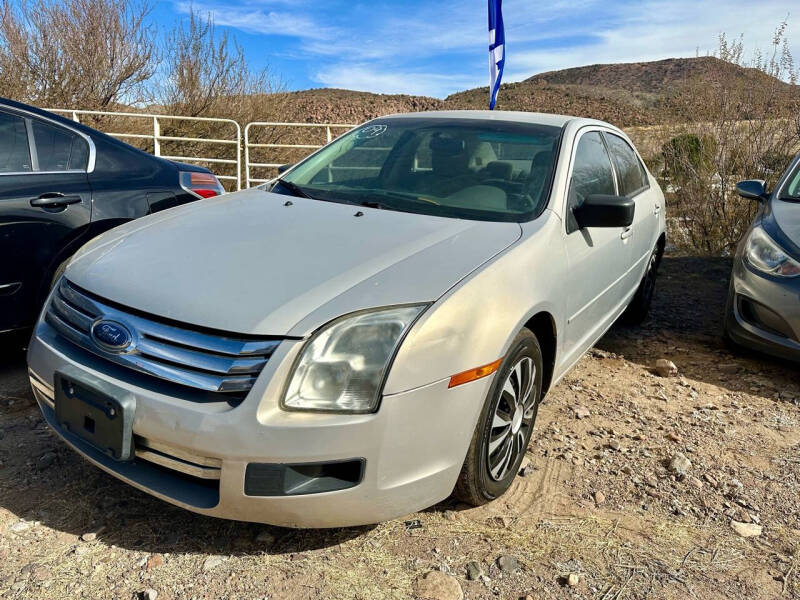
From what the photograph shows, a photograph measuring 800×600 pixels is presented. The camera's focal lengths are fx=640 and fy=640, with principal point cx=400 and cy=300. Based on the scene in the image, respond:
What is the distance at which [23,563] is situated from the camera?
207 centimetres

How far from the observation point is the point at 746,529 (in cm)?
252

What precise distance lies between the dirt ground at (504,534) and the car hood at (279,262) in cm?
82

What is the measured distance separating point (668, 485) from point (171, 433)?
2105 mm

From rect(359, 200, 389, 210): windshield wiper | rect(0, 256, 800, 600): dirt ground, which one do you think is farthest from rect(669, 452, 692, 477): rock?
rect(359, 200, 389, 210): windshield wiper

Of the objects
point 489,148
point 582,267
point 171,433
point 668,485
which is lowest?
point 668,485

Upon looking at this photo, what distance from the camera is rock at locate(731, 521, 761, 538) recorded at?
2.49m

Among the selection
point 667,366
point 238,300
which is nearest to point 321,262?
point 238,300

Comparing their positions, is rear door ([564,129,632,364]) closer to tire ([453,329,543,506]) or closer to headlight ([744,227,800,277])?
tire ([453,329,543,506])

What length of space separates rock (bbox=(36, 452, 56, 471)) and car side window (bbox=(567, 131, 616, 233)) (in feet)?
Answer: 8.12

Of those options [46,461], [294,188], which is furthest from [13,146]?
[46,461]

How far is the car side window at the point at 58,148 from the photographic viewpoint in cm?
360

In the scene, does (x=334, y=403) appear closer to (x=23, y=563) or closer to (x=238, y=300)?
(x=238, y=300)

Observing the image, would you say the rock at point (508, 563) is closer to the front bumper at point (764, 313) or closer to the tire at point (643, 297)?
the front bumper at point (764, 313)

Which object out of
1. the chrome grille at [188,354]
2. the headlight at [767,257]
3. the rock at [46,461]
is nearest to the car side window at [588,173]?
the headlight at [767,257]
